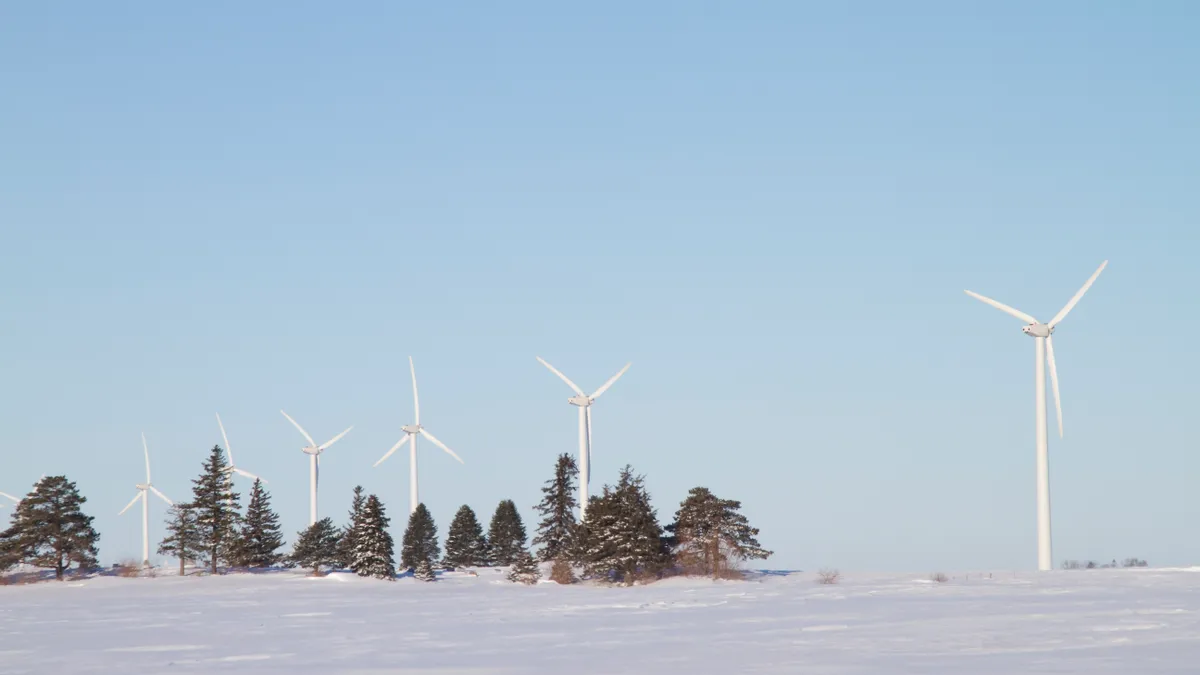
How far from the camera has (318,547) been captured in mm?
107312

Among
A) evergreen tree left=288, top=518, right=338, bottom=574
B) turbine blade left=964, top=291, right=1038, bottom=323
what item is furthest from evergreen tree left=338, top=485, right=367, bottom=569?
turbine blade left=964, top=291, right=1038, bottom=323

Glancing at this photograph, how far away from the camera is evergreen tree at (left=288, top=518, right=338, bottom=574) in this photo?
10681 centimetres

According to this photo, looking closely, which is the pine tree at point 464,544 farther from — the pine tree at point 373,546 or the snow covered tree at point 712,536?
the snow covered tree at point 712,536

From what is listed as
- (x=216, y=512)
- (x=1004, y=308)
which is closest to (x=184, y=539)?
(x=216, y=512)

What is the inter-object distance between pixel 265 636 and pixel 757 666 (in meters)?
20.1

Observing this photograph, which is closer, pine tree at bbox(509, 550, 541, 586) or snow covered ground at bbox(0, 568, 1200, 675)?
snow covered ground at bbox(0, 568, 1200, 675)

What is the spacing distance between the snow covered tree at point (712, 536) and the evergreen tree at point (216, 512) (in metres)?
40.0

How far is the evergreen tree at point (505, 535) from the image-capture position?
11794 centimetres

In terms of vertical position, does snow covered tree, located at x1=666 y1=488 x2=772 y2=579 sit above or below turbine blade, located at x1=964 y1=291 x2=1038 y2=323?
below

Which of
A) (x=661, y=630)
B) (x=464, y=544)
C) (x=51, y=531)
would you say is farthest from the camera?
(x=464, y=544)

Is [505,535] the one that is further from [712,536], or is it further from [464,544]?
[712,536]

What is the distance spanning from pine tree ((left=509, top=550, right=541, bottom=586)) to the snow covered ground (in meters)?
14.7

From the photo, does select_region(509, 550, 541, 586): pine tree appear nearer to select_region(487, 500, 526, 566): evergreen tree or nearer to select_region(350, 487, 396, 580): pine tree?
select_region(350, 487, 396, 580): pine tree

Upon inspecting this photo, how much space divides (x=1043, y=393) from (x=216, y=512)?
65.9m
